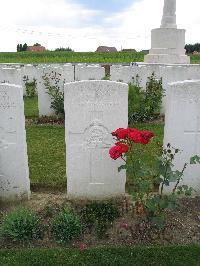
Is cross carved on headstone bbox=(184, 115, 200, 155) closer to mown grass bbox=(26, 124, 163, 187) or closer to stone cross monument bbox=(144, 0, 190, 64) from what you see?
mown grass bbox=(26, 124, 163, 187)

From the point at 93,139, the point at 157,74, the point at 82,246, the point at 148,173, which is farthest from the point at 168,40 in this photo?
the point at 82,246

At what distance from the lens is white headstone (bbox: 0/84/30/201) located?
171 inches

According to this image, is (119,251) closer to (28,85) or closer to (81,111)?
(81,111)

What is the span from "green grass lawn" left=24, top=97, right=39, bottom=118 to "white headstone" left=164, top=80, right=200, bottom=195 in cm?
562

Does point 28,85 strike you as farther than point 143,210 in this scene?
Yes

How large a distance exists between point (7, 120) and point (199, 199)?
2.54 meters

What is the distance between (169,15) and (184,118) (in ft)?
33.5

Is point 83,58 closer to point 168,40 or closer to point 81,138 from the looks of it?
point 168,40

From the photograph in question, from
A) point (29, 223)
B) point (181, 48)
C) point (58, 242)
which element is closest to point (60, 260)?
point (58, 242)

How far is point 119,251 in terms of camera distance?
146 inches

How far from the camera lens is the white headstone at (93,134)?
4.31 meters

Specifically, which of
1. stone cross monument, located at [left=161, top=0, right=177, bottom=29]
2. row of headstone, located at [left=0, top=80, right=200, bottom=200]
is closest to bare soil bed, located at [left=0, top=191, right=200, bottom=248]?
row of headstone, located at [left=0, top=80, right=200, bottom=200]

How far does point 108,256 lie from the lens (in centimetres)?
362

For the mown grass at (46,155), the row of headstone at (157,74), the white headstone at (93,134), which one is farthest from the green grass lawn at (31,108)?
the white headstone at (93,134)
